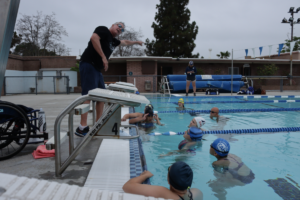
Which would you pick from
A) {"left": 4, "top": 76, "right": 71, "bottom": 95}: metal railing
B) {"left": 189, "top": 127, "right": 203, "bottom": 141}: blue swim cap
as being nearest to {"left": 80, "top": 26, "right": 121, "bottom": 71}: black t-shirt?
{"left": 189, "top": 127, "right": 203, "bottom": 141}: blue swim cap

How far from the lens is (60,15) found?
27.2m

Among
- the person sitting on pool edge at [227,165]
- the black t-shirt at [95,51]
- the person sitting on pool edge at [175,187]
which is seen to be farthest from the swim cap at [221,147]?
the black t-shirt at [95,51]

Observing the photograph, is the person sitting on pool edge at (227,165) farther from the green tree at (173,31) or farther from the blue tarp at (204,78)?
the green tree at (173,31)

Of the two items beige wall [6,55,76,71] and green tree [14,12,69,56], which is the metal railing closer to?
beige wall [6,55,76,71]

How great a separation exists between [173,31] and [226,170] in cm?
3184

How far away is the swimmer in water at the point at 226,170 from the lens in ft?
9.48

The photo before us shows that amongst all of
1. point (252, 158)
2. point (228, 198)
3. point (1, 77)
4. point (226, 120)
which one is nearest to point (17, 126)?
point (1, 77)

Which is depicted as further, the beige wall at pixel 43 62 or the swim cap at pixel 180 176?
the beige wall at pixel 43 62

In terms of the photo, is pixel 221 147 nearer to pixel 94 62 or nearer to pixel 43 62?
pixel 94 62

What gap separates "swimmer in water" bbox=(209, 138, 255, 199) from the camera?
289 cm

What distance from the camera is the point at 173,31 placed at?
A: 33.0 metres

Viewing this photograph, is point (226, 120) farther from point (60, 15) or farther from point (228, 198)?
point (60, 15)

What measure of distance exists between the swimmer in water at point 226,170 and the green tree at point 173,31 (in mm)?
30058

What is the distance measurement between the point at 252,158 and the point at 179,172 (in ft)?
8.22
